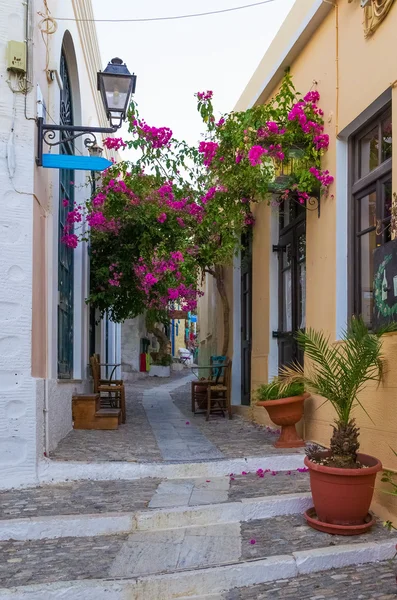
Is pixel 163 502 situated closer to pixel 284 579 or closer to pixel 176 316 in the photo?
pixel 284 579

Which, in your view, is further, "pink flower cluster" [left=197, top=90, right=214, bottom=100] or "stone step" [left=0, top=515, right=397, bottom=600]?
"pink flower cluster" [left=197, top=90, right=214, bottom=100]

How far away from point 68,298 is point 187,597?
498 cm

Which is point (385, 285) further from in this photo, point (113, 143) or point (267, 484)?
point (113, 143)

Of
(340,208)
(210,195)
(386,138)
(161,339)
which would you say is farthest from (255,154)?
(161,339)

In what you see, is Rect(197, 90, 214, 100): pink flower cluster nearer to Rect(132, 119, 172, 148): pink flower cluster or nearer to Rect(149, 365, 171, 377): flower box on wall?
Rect(132, 119, 172, 148): pink flower cluster

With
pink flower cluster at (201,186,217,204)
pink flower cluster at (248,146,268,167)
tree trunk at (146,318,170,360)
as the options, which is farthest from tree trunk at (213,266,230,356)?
tree trunk at (146,318,170,360)

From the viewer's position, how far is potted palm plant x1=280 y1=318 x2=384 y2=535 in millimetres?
3793

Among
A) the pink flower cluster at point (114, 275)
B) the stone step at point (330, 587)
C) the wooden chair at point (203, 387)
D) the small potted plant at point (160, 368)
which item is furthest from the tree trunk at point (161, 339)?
the stone step at point (330, 587)

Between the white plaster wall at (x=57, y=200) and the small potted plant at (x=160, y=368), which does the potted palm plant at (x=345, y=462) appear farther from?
the small potted plant at (x=160, y=368)

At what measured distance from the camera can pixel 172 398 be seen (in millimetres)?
12680

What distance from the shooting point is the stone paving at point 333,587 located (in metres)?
3.18

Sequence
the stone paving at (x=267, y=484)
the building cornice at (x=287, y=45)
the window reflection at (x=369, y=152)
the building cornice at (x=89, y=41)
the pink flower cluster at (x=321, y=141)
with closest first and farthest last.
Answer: the stone paving at (x=267, y=484)
the window reflection at (x=369, y=152)
the pink flower cluster at (x=321, y=141)
the building cornice at (x=287, y=45)
the building cornice at (x=89, y=41)

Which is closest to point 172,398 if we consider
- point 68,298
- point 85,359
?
point 85,359

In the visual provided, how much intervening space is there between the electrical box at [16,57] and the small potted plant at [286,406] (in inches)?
143
